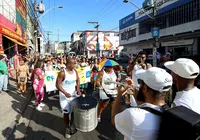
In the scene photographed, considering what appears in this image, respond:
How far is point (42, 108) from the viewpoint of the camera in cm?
690

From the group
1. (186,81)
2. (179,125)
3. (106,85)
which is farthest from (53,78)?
(179,125)

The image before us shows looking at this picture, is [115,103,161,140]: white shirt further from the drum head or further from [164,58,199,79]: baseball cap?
the drum head

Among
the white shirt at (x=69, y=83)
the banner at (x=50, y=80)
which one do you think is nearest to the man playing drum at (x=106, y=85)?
the white shirt at (x=69, y=83)

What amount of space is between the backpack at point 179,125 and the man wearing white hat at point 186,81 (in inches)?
29.8

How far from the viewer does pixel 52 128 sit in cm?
498

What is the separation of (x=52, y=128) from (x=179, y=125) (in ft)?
13.9

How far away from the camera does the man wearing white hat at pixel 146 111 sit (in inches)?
57.0

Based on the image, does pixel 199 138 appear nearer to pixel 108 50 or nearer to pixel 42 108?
pixel 42 108

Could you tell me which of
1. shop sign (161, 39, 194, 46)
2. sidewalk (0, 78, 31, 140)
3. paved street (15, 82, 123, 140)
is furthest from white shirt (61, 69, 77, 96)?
shop sign (161, 39, 194, 46)

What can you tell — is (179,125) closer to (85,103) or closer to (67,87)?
(85,103)

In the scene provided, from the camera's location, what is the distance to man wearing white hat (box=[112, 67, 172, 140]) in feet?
4.75

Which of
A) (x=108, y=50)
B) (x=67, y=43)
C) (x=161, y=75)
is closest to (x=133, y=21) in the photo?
(x=108, y=50)

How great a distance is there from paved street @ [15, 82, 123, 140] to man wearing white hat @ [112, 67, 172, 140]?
298cm

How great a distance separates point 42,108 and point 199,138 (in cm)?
633
